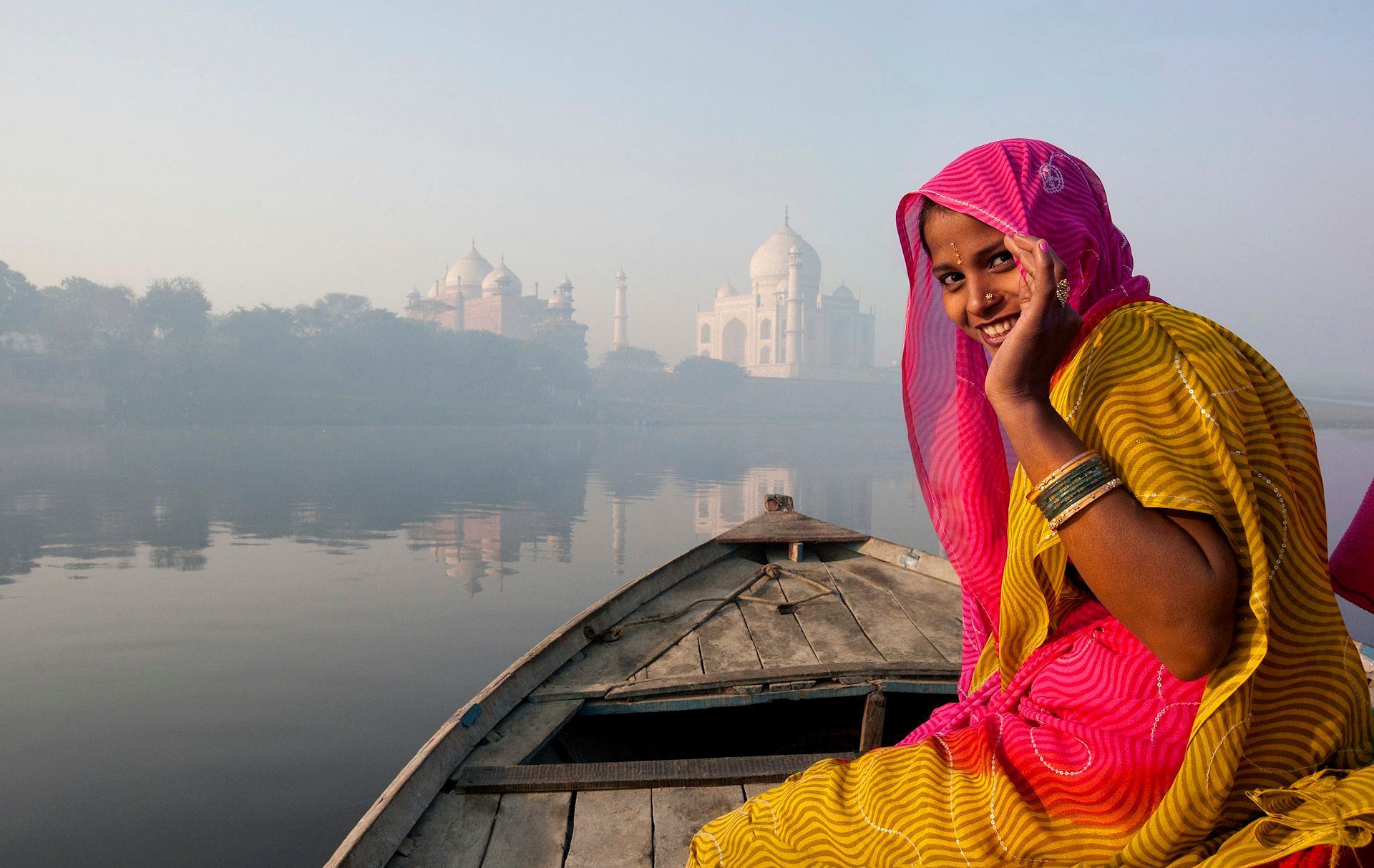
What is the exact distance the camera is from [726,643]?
2967 mm

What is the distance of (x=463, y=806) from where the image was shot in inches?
71.0

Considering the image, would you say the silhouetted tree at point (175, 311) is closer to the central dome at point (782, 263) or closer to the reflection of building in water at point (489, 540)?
the reflection of building in water at point (489, 540)

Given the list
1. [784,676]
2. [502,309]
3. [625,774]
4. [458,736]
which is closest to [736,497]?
[784,676]

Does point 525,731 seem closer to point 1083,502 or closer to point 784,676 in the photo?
point 784,676

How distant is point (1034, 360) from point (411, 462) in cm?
2233

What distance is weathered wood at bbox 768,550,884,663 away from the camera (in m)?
2.84

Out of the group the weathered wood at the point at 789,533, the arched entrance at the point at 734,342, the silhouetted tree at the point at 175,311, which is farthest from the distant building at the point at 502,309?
the weathered wood at the point at 789,533

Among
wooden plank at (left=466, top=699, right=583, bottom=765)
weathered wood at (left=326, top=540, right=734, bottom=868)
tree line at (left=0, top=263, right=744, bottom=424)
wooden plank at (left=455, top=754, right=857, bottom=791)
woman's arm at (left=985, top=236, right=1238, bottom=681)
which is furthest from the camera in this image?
tree line at (left=0, top=263, right=744, bottom=424)

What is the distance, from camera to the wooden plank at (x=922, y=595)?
3.02 meters

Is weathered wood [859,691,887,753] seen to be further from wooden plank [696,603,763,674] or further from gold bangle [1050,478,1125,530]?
gold bangle [1050,478,1125,530]

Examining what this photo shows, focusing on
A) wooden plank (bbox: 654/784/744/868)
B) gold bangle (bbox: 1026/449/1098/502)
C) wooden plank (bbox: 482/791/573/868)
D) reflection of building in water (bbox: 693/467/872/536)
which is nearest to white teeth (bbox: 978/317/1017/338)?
gold bangle (bbox: 1026/449/1098/502)

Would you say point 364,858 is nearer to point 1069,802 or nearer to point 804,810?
point 804,810

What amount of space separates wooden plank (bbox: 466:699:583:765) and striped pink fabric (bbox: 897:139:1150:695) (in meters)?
1.14

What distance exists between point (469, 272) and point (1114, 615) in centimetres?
6449
